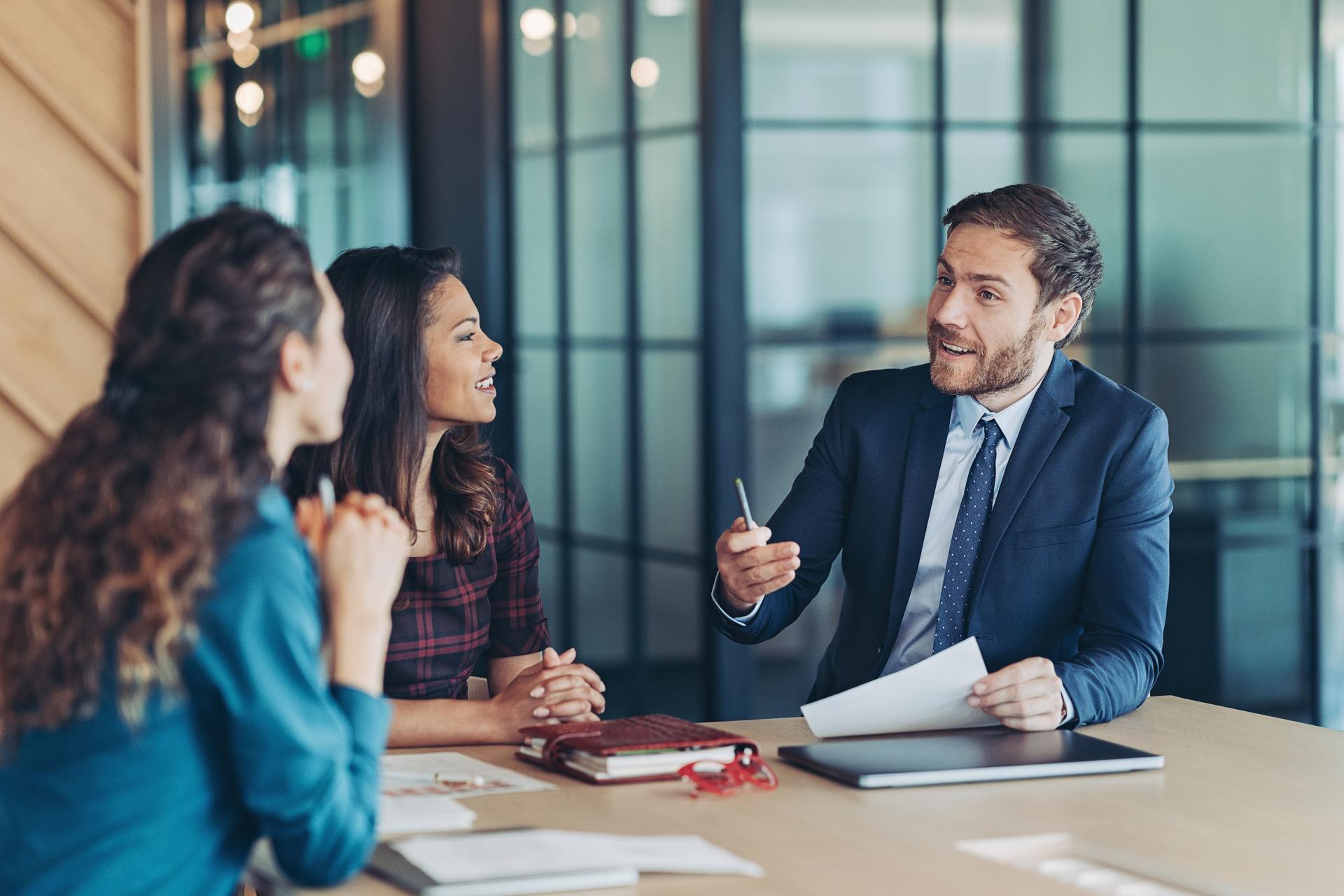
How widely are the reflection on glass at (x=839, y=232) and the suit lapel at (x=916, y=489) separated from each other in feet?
5.38

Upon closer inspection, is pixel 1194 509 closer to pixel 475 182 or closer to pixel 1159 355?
pixel 1159 355

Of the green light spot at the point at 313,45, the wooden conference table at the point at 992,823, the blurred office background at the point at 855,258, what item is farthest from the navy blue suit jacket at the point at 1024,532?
the green light spot at the point at 313,45

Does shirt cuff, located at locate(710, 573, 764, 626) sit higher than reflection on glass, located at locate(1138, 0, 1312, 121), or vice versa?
reflection on glass, located at locate(1138, 0, 1312, 121)

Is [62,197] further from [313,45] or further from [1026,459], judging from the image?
[313,45]

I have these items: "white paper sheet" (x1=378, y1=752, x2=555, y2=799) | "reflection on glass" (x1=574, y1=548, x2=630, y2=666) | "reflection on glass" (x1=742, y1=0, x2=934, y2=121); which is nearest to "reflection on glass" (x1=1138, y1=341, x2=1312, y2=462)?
"reflection on glass" (x1=742, y1=0, x2=934, y2=121)

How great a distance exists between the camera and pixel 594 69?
15.1 feet

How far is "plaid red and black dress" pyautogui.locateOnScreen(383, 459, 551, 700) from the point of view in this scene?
7.41 ft

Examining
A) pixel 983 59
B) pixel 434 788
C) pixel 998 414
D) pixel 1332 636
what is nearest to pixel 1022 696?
pixel 998 414

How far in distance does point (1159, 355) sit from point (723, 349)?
4.22 ft

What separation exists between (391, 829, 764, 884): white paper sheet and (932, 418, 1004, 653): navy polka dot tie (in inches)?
37.5

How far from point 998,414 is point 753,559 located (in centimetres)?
55

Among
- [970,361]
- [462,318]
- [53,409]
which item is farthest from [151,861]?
[53,409]

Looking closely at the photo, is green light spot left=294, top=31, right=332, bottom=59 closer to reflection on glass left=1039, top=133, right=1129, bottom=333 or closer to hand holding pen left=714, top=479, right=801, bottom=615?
reflection on glass left=1039, top=133, right=1129, bottom=333

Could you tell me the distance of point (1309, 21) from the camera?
4.36 m
